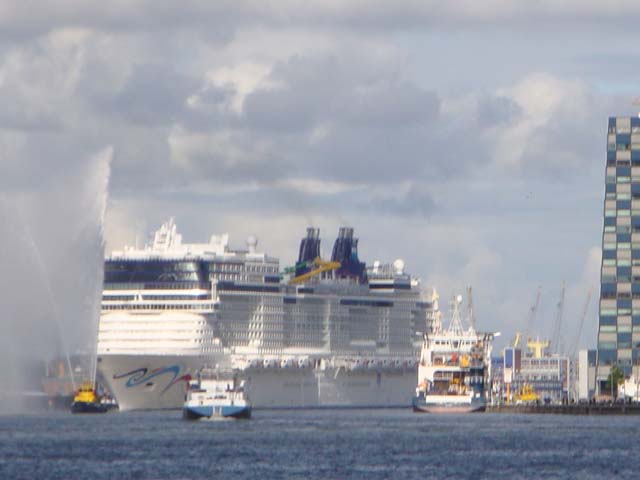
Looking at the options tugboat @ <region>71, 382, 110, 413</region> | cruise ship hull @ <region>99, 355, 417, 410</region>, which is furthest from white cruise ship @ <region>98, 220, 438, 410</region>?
tugboat @ <region>71, 382, 110, 413</region>

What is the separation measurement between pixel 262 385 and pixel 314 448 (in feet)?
259

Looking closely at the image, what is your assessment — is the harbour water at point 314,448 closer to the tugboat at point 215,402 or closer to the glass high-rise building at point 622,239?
the tugboat at point 215,402

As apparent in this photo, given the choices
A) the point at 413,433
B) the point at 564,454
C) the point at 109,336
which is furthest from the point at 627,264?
the point at 564,454

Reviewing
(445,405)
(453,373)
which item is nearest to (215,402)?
(445,405)

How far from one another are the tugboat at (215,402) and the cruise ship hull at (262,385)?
29.6 m

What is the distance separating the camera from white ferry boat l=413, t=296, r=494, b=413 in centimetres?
17475

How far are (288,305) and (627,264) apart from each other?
3236cm

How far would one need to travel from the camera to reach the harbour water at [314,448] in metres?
89.2

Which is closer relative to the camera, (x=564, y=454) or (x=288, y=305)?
(x=564, y=454)

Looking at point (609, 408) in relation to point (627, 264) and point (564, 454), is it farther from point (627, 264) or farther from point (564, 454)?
point (564, 454)

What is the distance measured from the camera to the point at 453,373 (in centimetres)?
17875

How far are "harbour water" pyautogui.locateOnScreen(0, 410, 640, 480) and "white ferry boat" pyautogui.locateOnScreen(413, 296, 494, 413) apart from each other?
23067 mm

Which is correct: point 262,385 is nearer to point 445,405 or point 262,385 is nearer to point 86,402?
point 445,405

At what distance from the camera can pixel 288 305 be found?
195 meters
